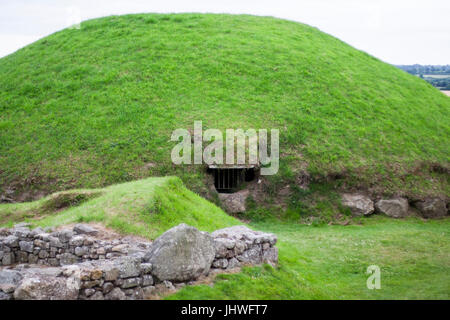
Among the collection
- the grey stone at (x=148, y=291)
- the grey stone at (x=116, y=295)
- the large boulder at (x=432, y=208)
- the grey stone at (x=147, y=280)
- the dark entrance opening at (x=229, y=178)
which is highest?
the dark entrance opening at (x=229, y=178)

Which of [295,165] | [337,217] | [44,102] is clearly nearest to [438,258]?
[337,217]

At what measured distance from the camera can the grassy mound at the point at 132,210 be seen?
12495 mm

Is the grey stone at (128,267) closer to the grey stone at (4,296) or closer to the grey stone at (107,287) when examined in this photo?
the grey stone at (107,287)

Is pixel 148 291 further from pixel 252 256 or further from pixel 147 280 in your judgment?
pixel 252 256

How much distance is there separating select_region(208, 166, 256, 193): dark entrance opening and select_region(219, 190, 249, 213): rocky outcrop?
659mm

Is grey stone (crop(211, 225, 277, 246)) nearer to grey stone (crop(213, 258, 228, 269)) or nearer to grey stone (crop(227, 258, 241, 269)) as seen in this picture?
grey stone (crop(227, 258, 241, 269))

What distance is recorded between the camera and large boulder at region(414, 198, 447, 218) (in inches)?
837

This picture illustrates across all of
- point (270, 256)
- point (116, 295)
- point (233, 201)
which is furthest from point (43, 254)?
point (233, 201)

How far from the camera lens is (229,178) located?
2100 centimetres

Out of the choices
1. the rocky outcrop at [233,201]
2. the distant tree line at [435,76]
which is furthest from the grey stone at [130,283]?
the distant tree line at [435,76]

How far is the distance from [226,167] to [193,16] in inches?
820

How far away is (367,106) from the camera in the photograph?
27.1 metres

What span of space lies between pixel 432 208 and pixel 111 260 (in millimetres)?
17819

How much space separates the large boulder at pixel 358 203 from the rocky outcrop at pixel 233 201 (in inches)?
192
